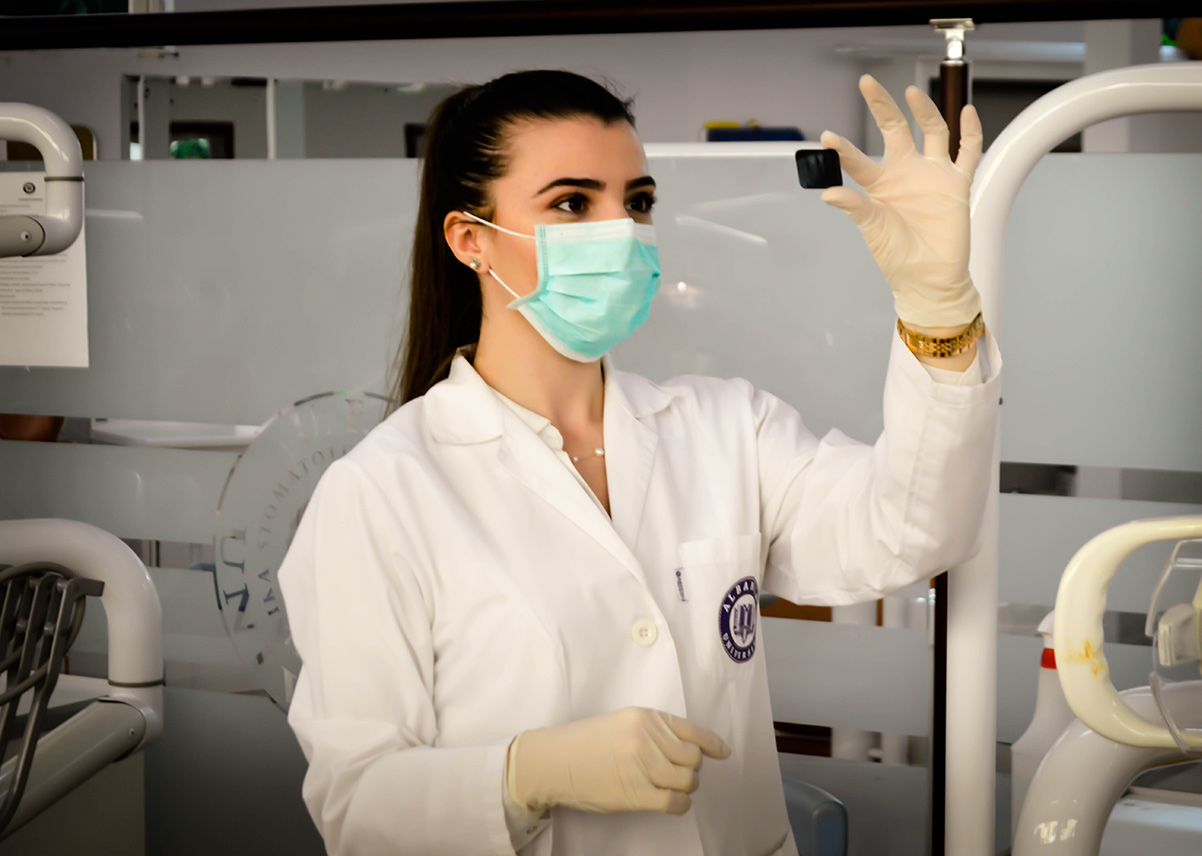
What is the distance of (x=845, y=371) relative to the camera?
1612 millimetres

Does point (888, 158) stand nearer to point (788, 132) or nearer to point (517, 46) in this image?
point (788, 132)

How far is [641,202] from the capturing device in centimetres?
123

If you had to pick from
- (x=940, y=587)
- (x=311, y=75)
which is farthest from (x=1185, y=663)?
(x=311, y=75)

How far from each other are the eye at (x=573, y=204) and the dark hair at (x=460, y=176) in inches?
3.1

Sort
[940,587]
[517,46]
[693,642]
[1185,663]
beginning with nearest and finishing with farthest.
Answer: [1185,663] < [693,642] < [940,587] < [517,46]

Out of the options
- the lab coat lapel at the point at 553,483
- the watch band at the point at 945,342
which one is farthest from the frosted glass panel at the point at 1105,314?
the lab coat lapel at the point at 553,483

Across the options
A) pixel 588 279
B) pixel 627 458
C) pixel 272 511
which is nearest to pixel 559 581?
pixel 627 458

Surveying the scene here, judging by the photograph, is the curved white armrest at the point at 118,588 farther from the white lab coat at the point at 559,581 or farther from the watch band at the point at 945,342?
the watch band at the point at 945,342

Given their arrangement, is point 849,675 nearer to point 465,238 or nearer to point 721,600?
point 721,600

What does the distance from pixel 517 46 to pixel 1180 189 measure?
1011mm

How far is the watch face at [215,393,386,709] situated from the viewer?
1.81 metres

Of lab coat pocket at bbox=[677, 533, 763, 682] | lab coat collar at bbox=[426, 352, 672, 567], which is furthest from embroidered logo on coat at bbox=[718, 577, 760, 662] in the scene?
lab coat collar at bbox=[426, 352, 672, 567]

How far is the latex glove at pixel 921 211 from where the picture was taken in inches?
37.0

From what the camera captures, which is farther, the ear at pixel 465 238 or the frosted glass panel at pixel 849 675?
the frosted glass panel at pixel 849 675
